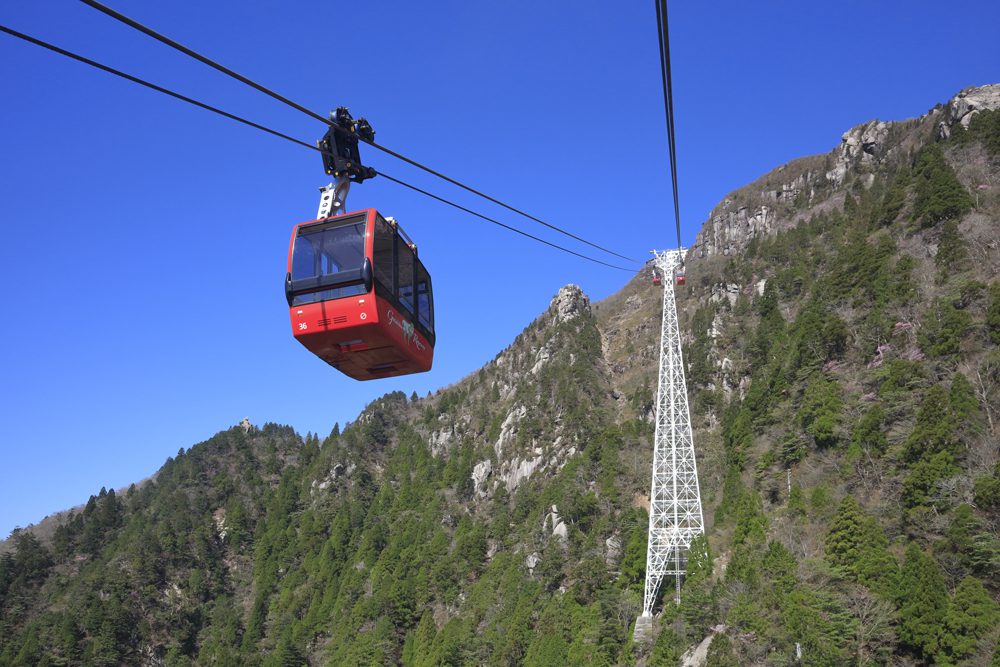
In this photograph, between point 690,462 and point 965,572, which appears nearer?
point 965,572

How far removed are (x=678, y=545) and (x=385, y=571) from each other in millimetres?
50120

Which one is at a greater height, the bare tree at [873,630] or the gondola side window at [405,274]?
the gondola side window at [405,274]

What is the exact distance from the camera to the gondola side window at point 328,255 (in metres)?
13.0

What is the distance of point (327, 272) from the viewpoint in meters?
13.1

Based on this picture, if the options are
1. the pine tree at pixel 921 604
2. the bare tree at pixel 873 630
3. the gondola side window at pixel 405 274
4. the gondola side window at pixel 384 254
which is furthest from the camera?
the bare tree at pixel 873 630

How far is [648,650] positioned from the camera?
44.0 metres

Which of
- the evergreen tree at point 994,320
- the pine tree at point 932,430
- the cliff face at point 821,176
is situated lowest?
the pine tree at point 932,430

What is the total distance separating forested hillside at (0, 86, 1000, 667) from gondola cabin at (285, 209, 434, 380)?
77.2 ft

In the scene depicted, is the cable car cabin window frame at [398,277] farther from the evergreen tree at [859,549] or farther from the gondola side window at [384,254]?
the evergreen tree at [859,549]

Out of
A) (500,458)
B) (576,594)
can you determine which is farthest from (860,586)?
(500,458)

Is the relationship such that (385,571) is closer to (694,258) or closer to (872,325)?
(872,325)

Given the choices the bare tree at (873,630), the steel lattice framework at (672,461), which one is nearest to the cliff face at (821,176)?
the steel lattice framework at (672,461)

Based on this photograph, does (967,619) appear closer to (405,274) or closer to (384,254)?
(405,274)

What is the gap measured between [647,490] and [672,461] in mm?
30877
